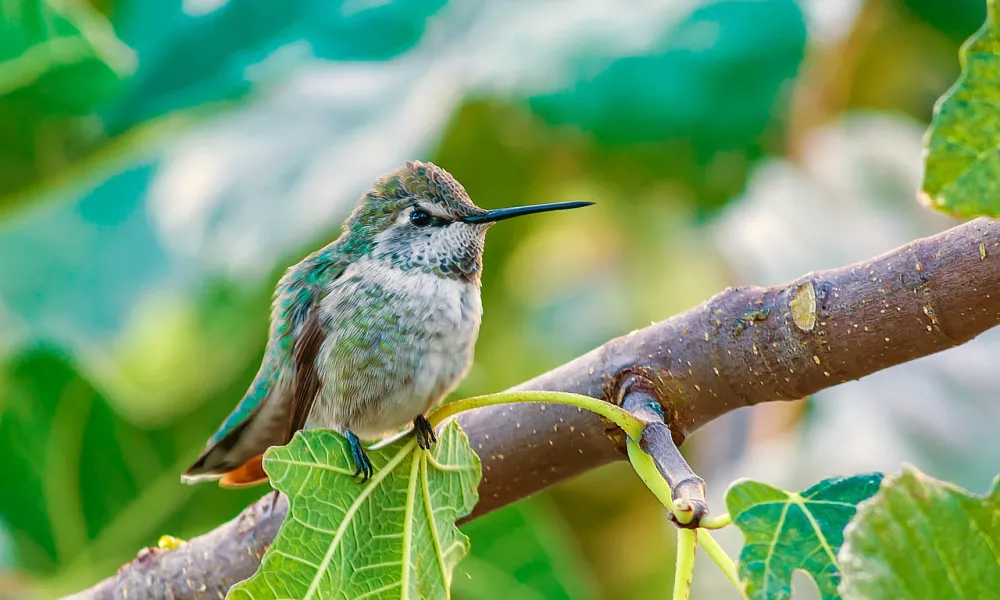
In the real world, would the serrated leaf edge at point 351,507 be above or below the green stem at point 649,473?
below

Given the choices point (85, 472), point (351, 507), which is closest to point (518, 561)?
point (85, 472)

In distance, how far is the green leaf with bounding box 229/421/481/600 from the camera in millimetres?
948

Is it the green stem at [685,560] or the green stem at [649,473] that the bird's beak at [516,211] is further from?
the green stem at [685,560]

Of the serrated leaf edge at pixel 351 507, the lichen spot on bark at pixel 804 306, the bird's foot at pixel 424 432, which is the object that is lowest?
the serrated leaf edge at pixel 351 507

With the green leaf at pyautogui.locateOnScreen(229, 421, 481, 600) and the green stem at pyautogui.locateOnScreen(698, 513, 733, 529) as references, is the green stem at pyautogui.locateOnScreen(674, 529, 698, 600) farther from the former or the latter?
the green leaf at pyautogui.locateOnScreen(229, 421, 481, 600)

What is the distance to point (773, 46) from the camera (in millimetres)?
2367

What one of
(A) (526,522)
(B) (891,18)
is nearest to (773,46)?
(B) (891,18)

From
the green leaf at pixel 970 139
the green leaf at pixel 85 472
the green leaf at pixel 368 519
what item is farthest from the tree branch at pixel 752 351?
the green leaf at pixel 85 472

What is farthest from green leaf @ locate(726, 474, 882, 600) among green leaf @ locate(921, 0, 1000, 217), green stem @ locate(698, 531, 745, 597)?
green leaf @ locate(921, 0, 1000, 217)

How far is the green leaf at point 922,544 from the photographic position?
658 mm

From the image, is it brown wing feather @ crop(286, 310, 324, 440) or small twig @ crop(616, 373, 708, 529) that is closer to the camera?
small twig @ crop(616, 373, 708, 529)

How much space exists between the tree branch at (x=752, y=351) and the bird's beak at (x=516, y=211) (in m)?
0.17

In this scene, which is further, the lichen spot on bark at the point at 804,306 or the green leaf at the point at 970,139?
the lichen spot on bark at the point at 804,306

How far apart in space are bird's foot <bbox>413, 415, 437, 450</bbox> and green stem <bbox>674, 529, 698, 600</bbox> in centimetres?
35
